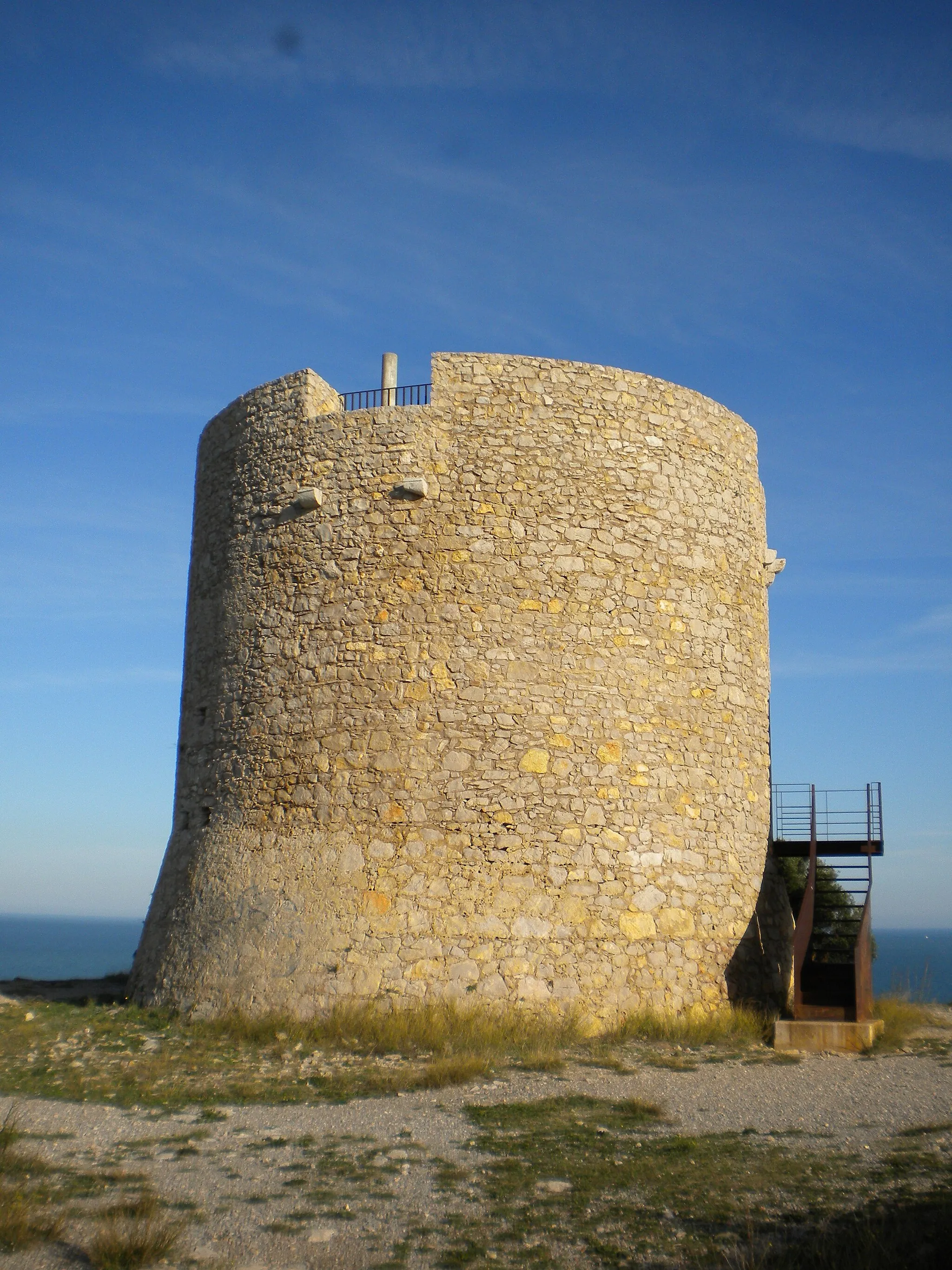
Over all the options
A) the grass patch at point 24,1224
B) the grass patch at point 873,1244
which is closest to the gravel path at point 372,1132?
the grass patch at point 24,1224

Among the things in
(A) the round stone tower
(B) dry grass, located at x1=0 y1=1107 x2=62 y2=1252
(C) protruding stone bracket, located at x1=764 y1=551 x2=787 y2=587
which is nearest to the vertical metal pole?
(A) the round stone tower

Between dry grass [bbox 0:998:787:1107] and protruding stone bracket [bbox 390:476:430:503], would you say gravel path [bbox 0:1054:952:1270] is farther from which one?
protruding stone bracket [bbox 390:476:430:503]

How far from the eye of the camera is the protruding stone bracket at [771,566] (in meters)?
14.2

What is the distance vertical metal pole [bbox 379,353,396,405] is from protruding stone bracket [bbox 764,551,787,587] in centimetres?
532

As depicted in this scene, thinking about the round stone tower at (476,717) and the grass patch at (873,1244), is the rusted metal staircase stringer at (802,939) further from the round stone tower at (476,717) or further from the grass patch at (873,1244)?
the grass patch at (873,1244)

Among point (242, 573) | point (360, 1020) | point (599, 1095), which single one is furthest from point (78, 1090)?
point (242, 573)

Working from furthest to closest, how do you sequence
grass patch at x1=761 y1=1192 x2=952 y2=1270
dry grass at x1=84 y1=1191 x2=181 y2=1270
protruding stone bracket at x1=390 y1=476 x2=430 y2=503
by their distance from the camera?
1. protruding stone bracket at x1=390 y1=476 x2=430 y2=503
2. dry grass at x1=84 y1=1191 x2=181 y2=1270
3. grass patch at x1=761 y1=1192 x2=952 y2=1270

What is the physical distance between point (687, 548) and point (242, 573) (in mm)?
5300

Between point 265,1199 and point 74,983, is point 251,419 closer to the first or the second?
point 74,983

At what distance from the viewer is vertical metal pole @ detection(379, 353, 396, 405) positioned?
1271 centimetres

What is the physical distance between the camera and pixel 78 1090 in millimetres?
8586


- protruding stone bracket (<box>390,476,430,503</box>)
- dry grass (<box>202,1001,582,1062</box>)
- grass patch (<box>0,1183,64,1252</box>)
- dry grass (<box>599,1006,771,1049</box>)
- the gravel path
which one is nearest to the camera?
grass patch (<box>0,1183,64,1252</box>)

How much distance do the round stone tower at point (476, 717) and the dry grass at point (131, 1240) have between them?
206 inches

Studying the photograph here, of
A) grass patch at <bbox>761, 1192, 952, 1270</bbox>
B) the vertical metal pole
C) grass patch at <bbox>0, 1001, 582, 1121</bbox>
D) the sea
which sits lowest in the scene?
the sea
